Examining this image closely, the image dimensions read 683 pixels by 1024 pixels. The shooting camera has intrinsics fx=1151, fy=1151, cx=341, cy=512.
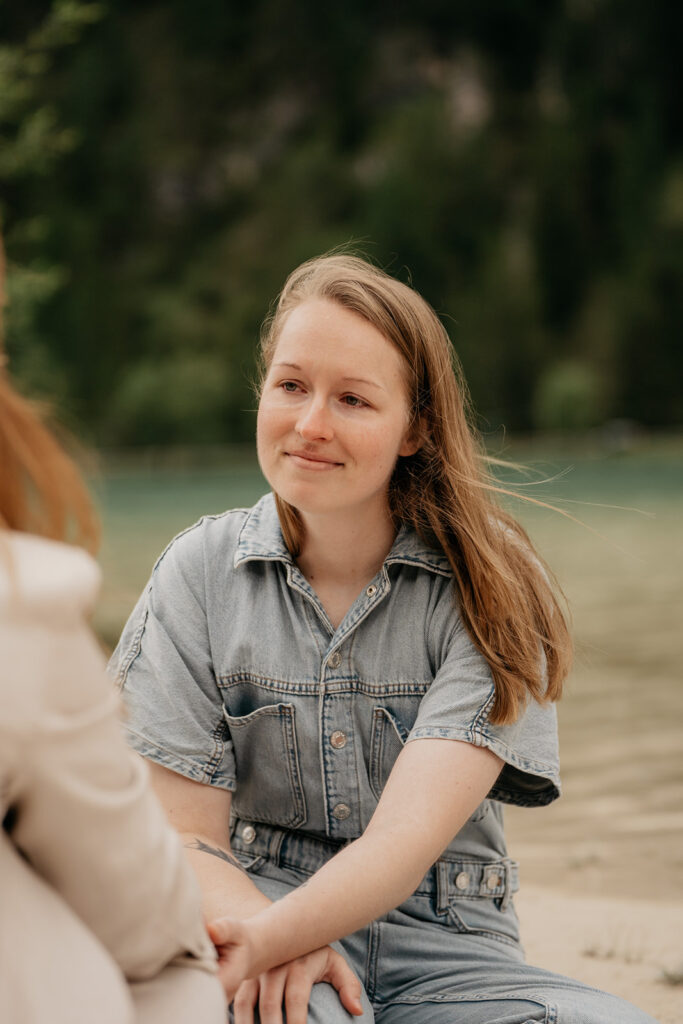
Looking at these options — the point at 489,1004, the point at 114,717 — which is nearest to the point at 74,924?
the point at 114,717

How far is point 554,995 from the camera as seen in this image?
187 centimetres

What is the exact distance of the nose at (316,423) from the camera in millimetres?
2053

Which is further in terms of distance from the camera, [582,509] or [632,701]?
[582,509]

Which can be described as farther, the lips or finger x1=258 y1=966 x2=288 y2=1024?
the lips

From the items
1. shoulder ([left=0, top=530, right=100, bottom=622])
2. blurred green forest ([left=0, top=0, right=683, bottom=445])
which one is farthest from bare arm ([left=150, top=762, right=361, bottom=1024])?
blurred green forest ([left=0, top=0, right=683, bottom=445])

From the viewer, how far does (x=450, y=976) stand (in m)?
2.01

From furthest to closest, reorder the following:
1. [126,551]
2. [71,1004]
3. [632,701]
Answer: [126,551] → [632,701] → [71,1004]

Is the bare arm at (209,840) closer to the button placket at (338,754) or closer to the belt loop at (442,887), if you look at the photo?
the button placket at (338,754)

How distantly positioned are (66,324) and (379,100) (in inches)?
867

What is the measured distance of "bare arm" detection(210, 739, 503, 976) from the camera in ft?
5.52

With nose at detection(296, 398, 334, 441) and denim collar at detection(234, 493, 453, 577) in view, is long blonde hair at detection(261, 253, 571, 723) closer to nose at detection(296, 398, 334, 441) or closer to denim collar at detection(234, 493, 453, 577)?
denim collar at detection(234, 493, 453, 577)

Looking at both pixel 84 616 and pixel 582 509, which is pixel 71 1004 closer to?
pixel 84 616

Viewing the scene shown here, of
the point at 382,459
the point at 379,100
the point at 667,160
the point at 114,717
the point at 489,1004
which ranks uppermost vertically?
the point at 379,100

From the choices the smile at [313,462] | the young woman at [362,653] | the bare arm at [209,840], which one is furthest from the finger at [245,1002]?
the smile at [313,462]
